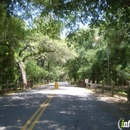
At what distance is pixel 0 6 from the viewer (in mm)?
14477

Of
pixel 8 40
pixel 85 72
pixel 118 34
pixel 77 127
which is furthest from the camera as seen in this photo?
pixel 85 72

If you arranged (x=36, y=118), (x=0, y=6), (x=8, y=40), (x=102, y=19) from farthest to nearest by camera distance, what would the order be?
(x=8, y=40), (x=102, y=19), (x=0, y=6), (x=36, y=118)

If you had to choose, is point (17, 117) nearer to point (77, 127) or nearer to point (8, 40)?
point (77, 127)

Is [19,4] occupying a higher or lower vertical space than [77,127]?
higher

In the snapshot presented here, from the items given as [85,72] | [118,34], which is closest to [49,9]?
[118,34]

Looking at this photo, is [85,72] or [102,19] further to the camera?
[85,72]

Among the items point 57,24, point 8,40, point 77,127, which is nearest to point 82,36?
point 57,24

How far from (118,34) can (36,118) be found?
1073cm

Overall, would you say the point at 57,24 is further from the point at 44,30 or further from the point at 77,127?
the point at 77,127

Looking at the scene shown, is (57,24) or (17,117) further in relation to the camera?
(57,24)

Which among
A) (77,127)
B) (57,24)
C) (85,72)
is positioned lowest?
(77,127)

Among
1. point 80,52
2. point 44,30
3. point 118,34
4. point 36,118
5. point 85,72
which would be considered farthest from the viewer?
point 80,52

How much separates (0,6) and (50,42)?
20442mm

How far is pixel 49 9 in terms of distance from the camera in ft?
49.5
